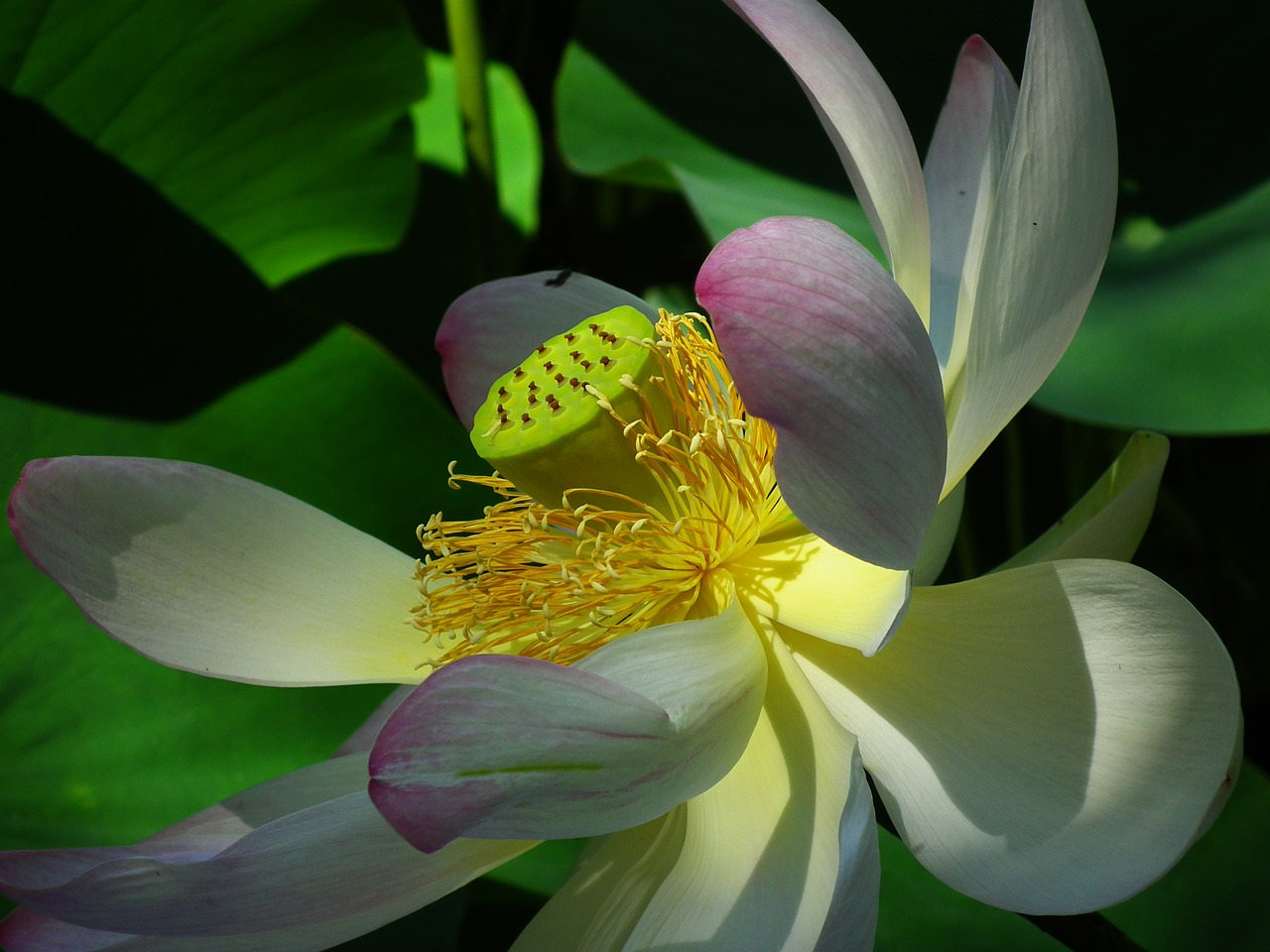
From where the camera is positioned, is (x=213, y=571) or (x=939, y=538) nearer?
(x=939, y=538)

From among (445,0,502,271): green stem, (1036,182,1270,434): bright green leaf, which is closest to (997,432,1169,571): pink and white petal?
(1036,182,1270,434): bright green leaf

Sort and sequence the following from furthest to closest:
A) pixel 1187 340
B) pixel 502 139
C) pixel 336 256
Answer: pixel 502 139 < pixel 336 256 < pixel 1187 340

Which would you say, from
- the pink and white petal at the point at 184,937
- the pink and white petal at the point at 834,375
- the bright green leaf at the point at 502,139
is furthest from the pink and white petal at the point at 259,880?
the bright green leaf at the point at 502,139

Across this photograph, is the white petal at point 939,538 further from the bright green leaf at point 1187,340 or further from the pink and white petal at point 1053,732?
the bright green leaf at point 1187,340

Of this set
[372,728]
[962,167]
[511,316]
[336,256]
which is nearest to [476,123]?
[336,256]

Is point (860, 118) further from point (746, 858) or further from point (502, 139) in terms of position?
point (502, 139)

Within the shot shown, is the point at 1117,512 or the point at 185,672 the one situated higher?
the point at 1117,512
